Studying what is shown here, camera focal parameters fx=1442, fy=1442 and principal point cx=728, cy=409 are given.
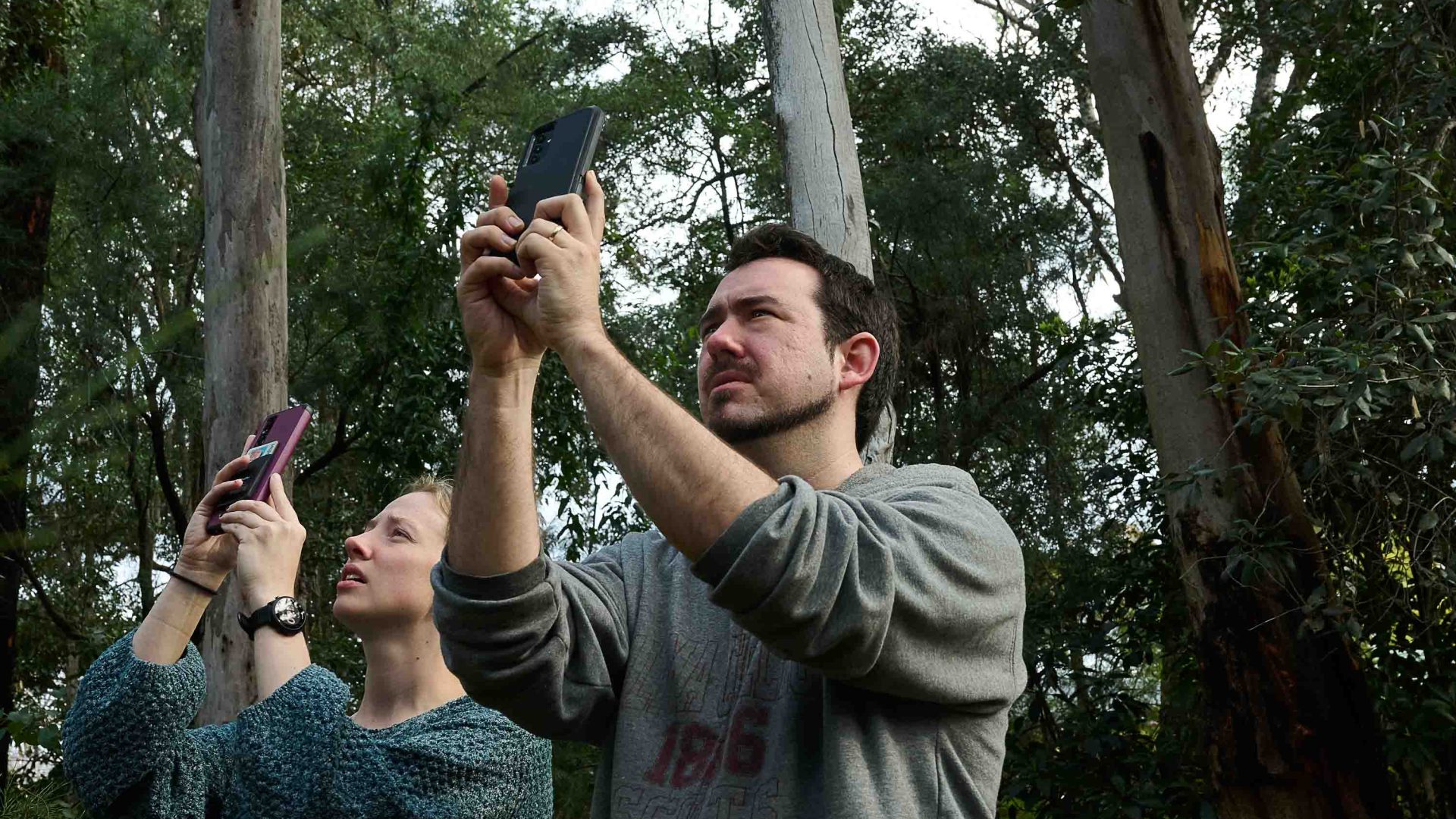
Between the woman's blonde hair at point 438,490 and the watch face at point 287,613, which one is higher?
the woman's blonde hair at point 438,490

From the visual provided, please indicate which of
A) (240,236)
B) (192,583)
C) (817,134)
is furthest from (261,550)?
(240,236)

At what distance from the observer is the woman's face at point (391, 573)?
107 inches

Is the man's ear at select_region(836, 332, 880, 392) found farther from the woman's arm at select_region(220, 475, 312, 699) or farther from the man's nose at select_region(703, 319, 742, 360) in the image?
the woman's arm at select_region(220, 475, 312, 699)

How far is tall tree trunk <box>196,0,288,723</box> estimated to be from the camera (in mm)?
6824

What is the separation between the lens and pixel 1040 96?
1262cm

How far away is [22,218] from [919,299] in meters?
7.11

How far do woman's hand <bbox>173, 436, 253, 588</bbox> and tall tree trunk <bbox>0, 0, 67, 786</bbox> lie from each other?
7.94m

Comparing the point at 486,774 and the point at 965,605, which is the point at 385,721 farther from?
the point at 965,605

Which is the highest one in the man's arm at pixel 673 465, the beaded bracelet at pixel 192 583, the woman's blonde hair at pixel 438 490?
the woman's blonde hair at pixel 438 490

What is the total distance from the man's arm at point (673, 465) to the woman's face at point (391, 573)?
4.54ft

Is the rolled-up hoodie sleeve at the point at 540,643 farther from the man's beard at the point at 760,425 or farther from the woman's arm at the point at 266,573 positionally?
the woman's arm at the point at 266,573

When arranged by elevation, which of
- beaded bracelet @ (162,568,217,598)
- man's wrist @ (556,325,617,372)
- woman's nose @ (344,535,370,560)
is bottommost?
man's wrist @ (556,325,617,372)

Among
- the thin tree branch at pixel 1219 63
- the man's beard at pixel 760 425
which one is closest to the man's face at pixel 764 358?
the man's beard at pixel 760 425

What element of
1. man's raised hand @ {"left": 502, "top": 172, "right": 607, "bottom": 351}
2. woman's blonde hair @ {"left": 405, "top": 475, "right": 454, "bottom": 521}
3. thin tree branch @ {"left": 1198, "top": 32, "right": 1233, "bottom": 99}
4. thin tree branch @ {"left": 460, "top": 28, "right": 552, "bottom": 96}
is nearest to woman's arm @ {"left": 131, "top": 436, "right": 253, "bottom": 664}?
woman's blonde hair @ {"left": 405, "top": 475, "right": 454, "bottom": 521}
